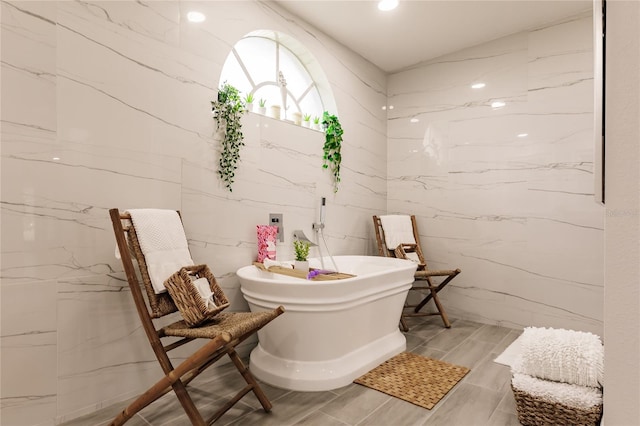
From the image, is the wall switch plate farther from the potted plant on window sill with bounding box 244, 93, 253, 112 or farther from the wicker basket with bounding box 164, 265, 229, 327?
the wicker basket with bounding box 164, 265, 229, 327

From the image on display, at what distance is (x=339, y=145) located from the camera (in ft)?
11.1

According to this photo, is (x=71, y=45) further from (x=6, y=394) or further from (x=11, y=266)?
(x=6, y=394)

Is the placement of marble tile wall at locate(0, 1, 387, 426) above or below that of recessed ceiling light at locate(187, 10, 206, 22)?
below

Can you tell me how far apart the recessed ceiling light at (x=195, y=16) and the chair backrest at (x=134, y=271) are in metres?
1.37

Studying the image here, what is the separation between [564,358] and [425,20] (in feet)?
8.95

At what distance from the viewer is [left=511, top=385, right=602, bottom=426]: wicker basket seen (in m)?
1.56

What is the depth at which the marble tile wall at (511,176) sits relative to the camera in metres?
2.99

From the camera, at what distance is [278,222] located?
2.84 metres

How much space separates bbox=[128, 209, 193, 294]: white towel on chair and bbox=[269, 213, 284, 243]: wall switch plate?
0.93 metres

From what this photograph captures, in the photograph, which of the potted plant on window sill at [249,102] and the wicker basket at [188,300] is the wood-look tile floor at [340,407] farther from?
the potted plant on window sill at [249,102]

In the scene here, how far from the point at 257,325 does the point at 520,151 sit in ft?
9.50

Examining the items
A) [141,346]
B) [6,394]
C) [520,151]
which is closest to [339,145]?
[520,151]

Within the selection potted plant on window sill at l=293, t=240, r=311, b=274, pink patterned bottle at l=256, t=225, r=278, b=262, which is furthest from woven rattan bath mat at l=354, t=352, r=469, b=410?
pink patterned bottle at l=256, t=225, r=278, b=262

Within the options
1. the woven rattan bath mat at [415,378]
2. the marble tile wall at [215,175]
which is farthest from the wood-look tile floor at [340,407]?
the marble tile wall at [215,175]
